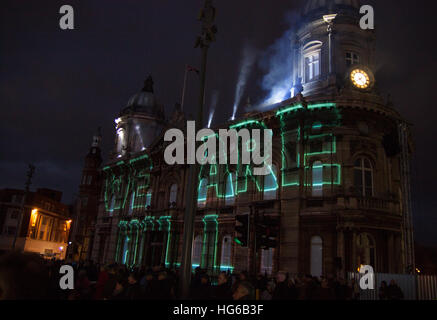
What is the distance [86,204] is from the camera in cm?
6275

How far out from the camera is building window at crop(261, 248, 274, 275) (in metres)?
22.9

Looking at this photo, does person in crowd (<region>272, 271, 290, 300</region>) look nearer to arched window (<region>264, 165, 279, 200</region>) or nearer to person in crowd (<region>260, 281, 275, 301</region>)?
person in crowd (<region>260, 281, 275, 301</region>)

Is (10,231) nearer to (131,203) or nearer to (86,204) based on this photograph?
(86,204)

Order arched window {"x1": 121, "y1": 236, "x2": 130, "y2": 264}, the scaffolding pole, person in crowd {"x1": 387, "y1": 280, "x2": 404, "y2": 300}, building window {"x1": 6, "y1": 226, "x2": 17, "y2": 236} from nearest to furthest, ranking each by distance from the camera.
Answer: person in crowd {"x1": 387, "y1": 280, "x2": 404, "y2": 300} → the scaffolding pole → arched window {"x1": 121, "y1": 236, "x2": 130, "y2": 264} → building window {"x1": 6, "y1": 226, "x2": 17, "y2": 236}

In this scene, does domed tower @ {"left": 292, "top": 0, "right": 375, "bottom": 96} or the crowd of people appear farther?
domed tower @ {"left": 292, "top": 0, "right": 375, "bottom": 96}

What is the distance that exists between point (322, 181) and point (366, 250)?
4767mm

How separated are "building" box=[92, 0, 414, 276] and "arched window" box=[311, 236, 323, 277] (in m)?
0.06

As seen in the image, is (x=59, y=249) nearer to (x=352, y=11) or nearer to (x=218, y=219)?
(x=218, y=219)

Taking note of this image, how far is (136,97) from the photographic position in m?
47.7

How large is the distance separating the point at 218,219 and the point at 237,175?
3604 mm

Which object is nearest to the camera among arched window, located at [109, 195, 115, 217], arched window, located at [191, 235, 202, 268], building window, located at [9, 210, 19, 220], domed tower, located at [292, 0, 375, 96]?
domed tower, located at [292, 0, 375, 96]

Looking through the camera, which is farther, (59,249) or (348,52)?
(59,249)

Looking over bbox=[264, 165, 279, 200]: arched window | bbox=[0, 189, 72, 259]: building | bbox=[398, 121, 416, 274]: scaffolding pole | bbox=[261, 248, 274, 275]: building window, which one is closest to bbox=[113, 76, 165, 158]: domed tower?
bbox=[0, 189, 72, 259]: building
